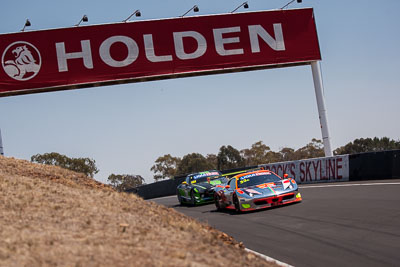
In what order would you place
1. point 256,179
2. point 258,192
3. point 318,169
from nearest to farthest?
point 258,192
point 256,179
point 318,169

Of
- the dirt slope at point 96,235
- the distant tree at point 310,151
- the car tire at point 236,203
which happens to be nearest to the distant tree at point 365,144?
the distant tree at point 310,151

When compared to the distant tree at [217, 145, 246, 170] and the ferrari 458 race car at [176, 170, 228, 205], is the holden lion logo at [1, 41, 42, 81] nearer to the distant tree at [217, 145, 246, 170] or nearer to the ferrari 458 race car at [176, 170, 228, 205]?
the ferrari 458 race car at [176, 170, 228, 205]

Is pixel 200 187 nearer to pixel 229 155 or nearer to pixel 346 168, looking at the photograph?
pixel 346 168

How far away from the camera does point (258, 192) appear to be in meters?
15.1

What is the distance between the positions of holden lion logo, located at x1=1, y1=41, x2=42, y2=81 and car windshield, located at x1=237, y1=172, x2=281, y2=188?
15.2m

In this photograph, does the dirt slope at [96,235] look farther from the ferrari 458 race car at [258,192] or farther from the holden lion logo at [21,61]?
the holden lion logo at [21,61]

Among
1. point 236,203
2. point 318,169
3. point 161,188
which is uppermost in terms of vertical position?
point 318,169

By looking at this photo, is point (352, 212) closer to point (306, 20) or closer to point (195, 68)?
point (195, 68)

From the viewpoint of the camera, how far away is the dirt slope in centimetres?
552

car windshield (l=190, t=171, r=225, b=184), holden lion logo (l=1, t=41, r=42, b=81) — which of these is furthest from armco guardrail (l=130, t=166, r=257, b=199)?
holden lion logo (l=1, t=41, r=42, b=81)

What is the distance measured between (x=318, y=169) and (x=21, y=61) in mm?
16022

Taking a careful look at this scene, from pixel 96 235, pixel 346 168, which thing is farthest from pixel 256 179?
pixel 96 235

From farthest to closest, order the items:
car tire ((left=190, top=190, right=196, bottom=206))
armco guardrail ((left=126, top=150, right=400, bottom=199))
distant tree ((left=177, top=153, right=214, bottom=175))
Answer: distant tree ((left=177, top=153, right=214, bottom=175)) → car tire ((left=190, top=190, right=196, bottom=206)) → armco guardrail ((left=126, top=150, right=400, bottom=199))

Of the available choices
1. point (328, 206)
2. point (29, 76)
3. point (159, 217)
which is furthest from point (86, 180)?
point (29, 76)
